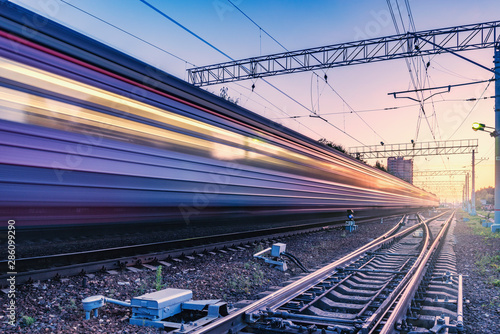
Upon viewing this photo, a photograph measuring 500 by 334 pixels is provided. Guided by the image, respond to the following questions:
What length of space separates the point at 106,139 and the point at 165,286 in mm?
1990

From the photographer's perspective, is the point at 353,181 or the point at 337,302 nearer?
the point at 337,302

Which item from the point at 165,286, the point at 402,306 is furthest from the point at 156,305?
the point at 402,306

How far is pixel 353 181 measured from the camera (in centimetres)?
1702

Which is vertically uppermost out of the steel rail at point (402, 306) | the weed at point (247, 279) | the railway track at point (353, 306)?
the steel rail at point (402, 306)

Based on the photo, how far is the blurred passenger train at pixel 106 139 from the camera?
418 cm

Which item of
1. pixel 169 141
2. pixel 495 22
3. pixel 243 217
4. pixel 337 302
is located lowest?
pixel 337 302

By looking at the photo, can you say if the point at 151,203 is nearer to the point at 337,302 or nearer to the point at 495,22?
the point at 337,302

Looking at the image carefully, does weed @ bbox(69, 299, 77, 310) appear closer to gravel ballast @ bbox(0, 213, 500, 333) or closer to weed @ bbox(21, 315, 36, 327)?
gravel ballast @ bbox(0, 213, 500, 333)

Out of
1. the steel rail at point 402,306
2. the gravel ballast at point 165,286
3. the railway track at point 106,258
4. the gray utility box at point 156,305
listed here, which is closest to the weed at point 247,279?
the gravel ballast at point 165,286

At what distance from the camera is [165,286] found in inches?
194

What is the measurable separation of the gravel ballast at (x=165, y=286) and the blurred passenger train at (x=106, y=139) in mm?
806

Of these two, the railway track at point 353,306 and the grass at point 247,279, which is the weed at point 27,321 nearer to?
the railway track at point 353,306

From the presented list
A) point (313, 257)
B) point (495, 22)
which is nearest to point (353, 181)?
point (495, 22)

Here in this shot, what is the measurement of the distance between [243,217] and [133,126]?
3.94 meters
